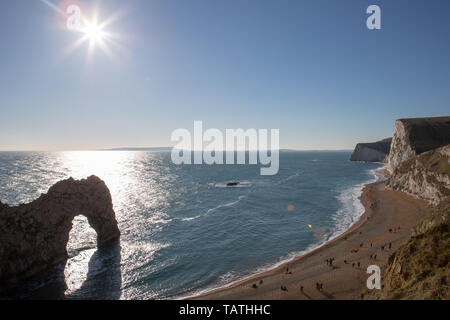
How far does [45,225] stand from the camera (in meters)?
28.5

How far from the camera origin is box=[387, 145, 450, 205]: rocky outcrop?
49.9 metres

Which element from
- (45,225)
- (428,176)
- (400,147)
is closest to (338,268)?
(45,225)

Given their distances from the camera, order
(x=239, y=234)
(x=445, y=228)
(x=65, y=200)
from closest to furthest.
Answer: (x=445, y=228), (x=65, y=200), (x=239, y=234)

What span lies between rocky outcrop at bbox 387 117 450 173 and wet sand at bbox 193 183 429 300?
4582 cm

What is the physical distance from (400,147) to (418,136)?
24.7ft

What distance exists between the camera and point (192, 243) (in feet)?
125

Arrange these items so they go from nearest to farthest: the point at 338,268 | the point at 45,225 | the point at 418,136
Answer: the point at 45,225 → the point at 338,268 → the point at 418,136

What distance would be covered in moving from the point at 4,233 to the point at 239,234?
32.4m

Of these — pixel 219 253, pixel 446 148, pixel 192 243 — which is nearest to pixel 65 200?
pixel 192 243

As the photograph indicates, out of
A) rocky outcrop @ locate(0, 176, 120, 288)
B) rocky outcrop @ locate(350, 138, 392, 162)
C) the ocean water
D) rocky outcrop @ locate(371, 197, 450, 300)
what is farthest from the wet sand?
rocky outcrop @ locate(350, 138, 392, 162)

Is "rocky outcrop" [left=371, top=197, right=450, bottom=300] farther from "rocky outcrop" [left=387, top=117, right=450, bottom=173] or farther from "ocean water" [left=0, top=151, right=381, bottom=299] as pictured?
"rocky outcrop" [left=387, top=117, right=450, bottom=173]

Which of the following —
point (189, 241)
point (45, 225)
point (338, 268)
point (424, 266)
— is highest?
point (424, 266)

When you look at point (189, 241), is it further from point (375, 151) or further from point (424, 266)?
point (375, 151)
